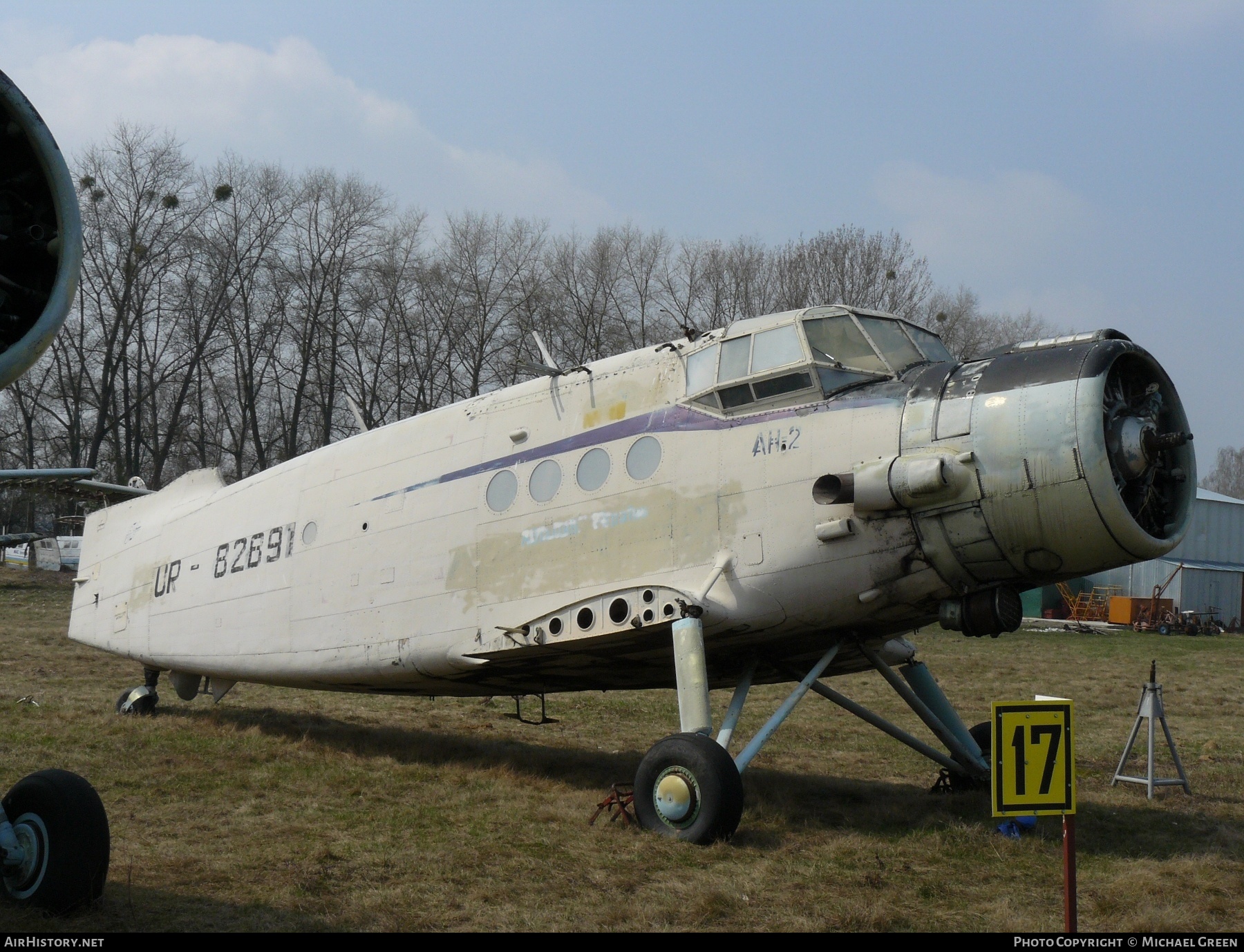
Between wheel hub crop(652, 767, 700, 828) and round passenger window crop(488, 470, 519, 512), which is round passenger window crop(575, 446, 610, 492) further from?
wheel hub crop(652, 767, 700, 828)

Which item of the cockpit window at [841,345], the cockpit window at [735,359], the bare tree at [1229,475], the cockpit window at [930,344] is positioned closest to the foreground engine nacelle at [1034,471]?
the cockpit window at [841,345]

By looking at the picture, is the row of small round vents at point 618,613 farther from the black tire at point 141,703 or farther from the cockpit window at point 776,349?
the black tire at point 141,703

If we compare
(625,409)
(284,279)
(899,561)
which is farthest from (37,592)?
(899,561)

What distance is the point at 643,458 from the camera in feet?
29.6

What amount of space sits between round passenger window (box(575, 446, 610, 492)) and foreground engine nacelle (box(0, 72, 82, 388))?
5.13m

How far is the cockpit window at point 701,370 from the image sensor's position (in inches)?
349

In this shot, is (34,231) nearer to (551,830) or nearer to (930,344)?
(551,830)

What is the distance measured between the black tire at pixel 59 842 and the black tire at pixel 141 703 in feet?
29.3

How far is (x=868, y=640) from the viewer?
895 cm

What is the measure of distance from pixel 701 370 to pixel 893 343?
158cm

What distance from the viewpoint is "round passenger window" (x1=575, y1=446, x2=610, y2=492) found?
9219 millimetres

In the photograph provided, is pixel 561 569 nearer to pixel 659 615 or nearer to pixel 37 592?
pixel 659 615

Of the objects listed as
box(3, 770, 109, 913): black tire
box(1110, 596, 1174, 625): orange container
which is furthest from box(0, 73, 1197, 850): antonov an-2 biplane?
box(1110, 596, 1174, 625): orange container

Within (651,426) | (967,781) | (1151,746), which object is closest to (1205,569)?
(1151,746)
